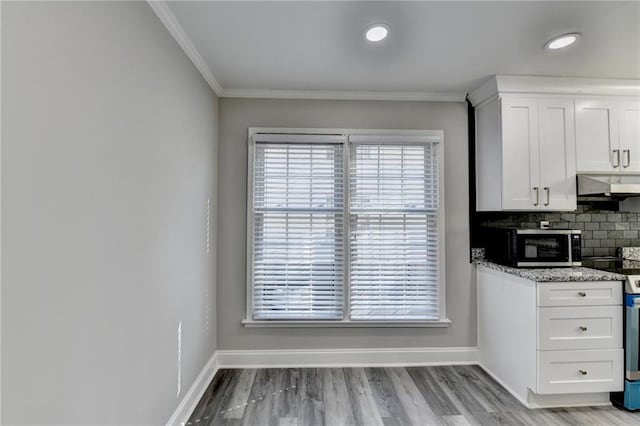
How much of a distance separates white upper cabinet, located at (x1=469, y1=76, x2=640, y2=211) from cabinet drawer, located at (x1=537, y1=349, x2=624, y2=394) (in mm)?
1123

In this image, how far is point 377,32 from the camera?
2010 mm

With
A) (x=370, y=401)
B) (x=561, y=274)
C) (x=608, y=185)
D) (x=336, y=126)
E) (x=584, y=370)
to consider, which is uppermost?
(x=336, y=126)

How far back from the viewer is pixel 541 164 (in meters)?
2.71

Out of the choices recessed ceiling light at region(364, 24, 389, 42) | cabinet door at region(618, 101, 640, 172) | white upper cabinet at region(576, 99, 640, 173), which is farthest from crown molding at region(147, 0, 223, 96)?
cabinet door at region(618, 101, 640, 172)

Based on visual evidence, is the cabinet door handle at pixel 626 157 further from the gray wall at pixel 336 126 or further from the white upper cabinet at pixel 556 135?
the gray wall at pixel 336 126

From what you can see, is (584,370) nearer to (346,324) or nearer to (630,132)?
(346,324)

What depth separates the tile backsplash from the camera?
3045mm

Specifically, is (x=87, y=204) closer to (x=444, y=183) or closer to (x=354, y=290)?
(x=354, y=290)

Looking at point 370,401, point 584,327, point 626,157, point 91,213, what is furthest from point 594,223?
point 91,213

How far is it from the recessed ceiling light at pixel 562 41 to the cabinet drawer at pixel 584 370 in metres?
2.13

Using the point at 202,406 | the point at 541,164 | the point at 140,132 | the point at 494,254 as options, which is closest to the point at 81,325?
the point at 140,132

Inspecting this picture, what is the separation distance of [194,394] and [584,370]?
2.82m

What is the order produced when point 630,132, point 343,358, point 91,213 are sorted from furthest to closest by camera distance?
1. point 343,358
2. point 630,132
3. point 91,213

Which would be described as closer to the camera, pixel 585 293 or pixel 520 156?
pixel 585 293
